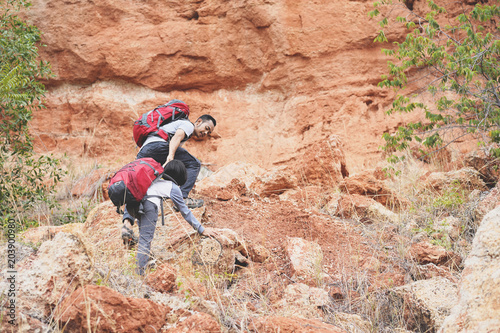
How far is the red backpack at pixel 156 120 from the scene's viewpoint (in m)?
4.25

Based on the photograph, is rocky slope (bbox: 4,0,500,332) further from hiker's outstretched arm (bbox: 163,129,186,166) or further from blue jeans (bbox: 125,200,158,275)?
hiker's outstretched arm (bbox: 163,129,186,166)

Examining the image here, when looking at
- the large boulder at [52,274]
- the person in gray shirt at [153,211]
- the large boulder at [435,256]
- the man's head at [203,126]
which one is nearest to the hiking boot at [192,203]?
the man's head at [203,126]

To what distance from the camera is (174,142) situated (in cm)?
409

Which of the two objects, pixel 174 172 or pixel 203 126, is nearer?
pixel 174 172

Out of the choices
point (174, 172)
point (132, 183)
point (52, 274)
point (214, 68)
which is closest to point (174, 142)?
point (174, 172)

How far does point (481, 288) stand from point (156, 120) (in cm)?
324

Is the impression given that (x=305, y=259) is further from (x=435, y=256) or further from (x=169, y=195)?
(x=169, y=195)

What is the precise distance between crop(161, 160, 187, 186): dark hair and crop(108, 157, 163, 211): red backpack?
1.06 feet

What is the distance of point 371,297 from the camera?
9.64 feet

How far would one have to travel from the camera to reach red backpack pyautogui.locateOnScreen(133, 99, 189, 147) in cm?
425

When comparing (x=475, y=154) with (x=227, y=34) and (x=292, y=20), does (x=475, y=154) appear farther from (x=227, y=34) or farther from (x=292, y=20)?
(x=227, y=34)

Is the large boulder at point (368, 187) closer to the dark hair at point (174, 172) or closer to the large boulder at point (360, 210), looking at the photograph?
the large boulder at point (360, 210)

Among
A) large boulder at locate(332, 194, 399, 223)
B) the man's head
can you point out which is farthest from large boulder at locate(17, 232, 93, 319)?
large boulder at locate(332, 194, 399, 223)

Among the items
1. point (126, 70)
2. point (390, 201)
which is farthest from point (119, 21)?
point (390, 201)
